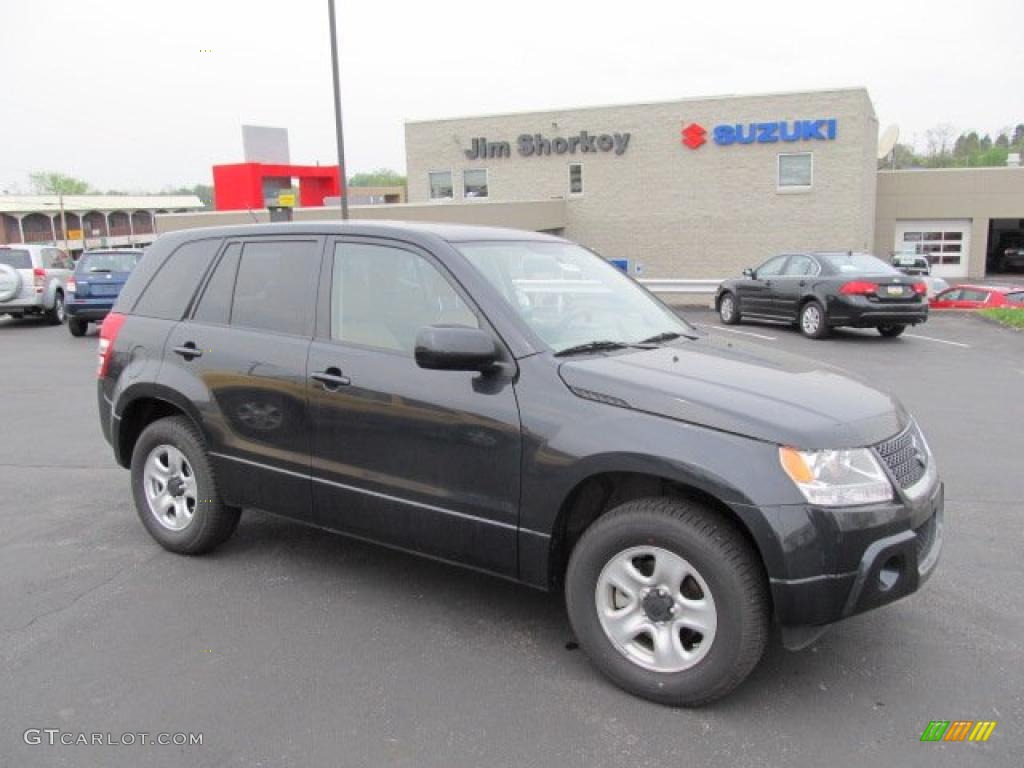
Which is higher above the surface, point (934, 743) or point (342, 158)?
point (342, 158)

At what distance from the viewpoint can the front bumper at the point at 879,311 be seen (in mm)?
14016

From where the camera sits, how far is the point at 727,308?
1709cm

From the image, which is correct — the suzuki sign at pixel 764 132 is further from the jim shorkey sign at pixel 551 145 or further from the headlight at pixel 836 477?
the headlight at pixel 836 477

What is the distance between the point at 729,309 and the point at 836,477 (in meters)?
14.4

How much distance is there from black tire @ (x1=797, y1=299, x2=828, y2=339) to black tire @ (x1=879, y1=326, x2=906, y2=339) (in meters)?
0.98

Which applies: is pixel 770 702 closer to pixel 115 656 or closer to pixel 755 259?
pixel 115 656

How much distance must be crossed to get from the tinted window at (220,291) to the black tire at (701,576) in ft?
→ 7.91

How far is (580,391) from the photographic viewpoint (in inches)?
134

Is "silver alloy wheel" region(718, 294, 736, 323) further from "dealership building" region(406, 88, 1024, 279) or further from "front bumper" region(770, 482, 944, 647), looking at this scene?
"dealership building" region(406, 88, 1024, 279)

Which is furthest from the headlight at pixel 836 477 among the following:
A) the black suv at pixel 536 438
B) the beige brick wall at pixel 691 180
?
the beige brick wall at pixel 691 180

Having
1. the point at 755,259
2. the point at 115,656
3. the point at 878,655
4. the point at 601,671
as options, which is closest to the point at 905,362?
the point at 878,655

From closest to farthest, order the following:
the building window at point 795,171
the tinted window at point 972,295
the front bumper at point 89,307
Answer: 1. the front bumper at point 89,307
2. the tinted window at point 972,295
3. the building window at point 795,171

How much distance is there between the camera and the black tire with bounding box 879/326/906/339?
1452 cm

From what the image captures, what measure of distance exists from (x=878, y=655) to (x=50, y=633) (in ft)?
11.8
